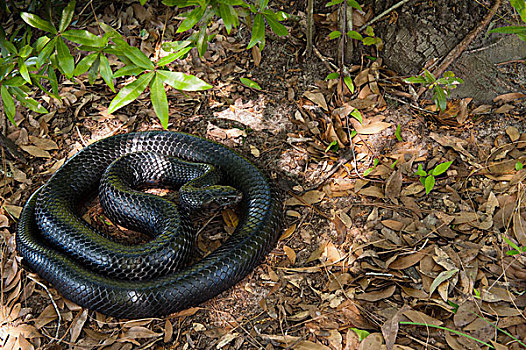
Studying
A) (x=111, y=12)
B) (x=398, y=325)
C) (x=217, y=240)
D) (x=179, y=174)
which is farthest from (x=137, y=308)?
(x=111, y=12)

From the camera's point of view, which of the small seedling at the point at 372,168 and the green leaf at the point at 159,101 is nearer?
the green leaf at the point at 159,101

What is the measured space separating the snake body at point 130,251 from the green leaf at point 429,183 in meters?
1.43

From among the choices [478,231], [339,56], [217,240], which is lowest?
[217,240]

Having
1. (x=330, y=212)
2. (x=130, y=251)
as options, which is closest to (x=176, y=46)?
(x=130, y=251)

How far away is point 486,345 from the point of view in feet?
10.5

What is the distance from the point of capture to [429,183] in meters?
4.21

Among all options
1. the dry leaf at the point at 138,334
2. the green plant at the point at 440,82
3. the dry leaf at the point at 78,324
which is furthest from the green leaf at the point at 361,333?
the green plant at the point at 440,82

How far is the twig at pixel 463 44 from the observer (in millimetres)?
4727

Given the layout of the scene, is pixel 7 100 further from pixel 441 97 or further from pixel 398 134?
pixel 441 97

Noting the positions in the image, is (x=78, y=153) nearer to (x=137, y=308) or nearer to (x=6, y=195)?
(x=6, y=195)

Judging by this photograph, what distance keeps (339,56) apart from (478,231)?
2538mm

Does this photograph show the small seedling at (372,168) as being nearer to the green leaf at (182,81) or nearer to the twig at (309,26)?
the twig at (309,26)

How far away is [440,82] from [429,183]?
44.3 inches

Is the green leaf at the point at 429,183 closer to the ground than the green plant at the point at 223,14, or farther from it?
closer to the ground
